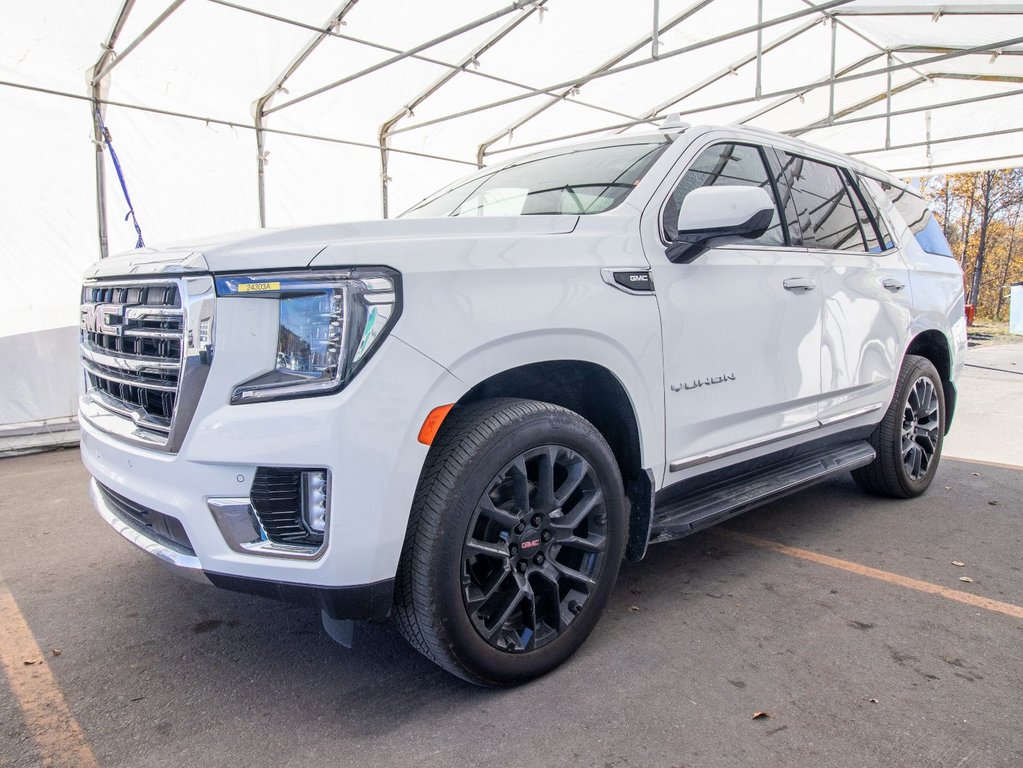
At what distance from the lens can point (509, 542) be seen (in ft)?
7.56

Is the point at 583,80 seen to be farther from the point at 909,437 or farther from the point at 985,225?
the point at 985,225

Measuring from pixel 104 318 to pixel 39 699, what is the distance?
1.21 meters

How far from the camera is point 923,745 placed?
205cm

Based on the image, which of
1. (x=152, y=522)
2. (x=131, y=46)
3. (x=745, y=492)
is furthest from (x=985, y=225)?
(x=152, y=522)

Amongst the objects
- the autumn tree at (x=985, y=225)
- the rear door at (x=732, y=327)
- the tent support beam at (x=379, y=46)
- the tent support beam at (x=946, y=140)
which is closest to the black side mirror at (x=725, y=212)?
the rear door at (x=732, y=327)

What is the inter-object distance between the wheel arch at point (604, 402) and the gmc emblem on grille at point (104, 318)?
1153 mm

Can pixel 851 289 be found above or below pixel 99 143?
below

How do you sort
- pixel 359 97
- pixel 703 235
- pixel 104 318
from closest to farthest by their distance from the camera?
pixel 104 318, pixel 703 235, pixel 359 97

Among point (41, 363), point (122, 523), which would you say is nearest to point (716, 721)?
point (122, 523)

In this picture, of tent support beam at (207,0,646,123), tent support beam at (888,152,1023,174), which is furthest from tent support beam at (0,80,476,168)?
tent support beam at (888,152,1023,174)

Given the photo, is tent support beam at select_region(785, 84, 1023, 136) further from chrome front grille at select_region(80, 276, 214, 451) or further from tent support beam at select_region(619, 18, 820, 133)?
chrome front grille at select_region(80, 276, 214, 451)

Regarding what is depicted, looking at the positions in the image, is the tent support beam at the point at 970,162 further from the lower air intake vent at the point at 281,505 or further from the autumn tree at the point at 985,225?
the autumn tree at the point at 985,225

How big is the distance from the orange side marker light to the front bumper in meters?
0.02

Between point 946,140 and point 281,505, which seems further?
point 946,140
